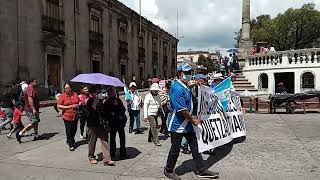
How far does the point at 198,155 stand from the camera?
6441 millimetres

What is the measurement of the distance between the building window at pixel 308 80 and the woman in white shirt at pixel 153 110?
12.0 metres

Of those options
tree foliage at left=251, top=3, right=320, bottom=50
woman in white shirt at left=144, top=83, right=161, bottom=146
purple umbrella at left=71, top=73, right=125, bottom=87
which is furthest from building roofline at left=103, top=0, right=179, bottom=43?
purple umbrella at left=71, top=73, right=125, bottom=87

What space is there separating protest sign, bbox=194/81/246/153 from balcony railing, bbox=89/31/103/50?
22174 mm

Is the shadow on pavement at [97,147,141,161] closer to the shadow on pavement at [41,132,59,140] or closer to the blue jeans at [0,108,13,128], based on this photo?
the shadow on pavement at [41,132,59,140]

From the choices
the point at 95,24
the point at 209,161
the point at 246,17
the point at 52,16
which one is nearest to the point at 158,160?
the point at 209,161

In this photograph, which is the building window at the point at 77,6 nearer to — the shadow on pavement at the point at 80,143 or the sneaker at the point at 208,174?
the shadow on pavement at the point at 80,143

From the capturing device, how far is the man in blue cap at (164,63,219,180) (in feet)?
20.4

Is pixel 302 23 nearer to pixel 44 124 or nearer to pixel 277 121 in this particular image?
pixel 277 121

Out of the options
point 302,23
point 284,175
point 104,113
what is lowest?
point 284,175

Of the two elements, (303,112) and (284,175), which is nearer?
(284,175)

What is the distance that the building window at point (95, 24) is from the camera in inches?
1227

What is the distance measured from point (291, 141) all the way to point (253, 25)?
166 ft

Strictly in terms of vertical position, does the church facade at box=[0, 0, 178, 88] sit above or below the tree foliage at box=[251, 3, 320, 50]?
below

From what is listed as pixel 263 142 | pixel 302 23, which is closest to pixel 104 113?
pixel 263 142
